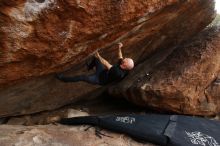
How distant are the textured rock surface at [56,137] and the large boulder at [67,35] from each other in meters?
0.88

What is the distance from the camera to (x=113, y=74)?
6883mm

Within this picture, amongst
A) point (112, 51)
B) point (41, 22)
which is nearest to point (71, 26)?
point (41, 22)

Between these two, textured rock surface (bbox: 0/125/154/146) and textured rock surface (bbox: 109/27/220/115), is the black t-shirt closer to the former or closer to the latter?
textured rock surface (bbox: 0/125/154/146)

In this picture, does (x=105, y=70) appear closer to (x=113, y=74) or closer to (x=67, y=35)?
(x=113, y=74)

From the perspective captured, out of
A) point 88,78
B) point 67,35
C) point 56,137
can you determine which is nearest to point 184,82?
point 88,78

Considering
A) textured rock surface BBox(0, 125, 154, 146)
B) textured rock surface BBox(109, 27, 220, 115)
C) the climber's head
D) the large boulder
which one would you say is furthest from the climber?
textured rock surface BBox(109, 27, 220, 115)

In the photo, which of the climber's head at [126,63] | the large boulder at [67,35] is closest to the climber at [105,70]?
the climber's head at [126,63]

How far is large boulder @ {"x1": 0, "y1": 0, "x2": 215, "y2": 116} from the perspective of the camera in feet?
17.5

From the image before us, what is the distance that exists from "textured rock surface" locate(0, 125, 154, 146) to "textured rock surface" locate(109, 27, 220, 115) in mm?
1393

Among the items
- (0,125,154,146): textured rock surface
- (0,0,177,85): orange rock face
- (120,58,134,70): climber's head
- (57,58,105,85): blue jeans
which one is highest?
(0,0,177,85): orange rock face

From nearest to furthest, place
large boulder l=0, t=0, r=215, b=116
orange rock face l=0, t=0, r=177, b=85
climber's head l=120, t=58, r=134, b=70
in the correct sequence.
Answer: orange rock face l=0, t=0, r=177, b=85 → large boulder l=0, t=0, r=215, b=116 → climber's head l=120, t=58, r=134, b=70

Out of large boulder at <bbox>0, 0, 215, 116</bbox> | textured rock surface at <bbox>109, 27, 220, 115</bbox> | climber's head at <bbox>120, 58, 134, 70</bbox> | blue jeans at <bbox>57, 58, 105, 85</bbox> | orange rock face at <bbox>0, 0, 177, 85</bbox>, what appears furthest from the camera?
textured rock surface at <bbox>109, 27, 220, 115</bbox>

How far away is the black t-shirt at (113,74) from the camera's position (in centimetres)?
683

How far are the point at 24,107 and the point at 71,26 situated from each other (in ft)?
9.46
